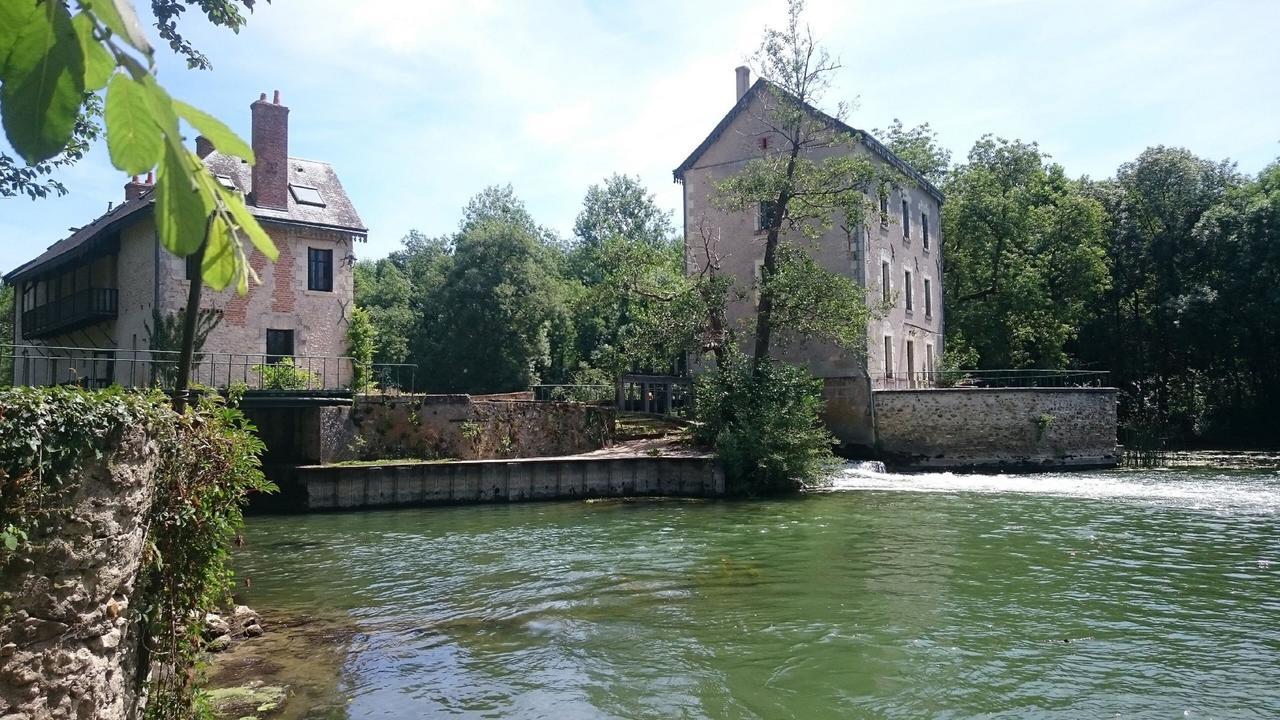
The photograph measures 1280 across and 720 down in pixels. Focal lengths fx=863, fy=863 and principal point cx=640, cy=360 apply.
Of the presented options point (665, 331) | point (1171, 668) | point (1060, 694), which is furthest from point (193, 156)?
point (665, 331)

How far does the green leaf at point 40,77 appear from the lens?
114 centimetres

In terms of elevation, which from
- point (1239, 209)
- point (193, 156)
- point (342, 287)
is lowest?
point (193, 156)

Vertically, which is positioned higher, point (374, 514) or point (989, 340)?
point (989, 340)

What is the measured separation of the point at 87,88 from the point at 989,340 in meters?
41.4

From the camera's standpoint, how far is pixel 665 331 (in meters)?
26.1

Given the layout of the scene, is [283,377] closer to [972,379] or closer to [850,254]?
[850,254]

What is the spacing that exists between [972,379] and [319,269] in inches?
991

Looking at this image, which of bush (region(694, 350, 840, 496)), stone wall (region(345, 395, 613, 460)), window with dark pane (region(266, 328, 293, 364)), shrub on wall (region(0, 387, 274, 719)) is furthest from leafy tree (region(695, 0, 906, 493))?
shrub on wall (region(0, 387, 274, 719))

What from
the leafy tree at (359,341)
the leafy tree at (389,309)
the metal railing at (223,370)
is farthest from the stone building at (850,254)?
the leafy tree at (389,309)

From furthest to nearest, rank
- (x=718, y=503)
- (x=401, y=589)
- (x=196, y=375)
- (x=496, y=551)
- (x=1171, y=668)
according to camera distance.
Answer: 1. (x=196, y=375)
2. (x=718, y=503)
3. (x=496, y=551)
4. (x=401, y=589)
5. (x=1171, y=668)

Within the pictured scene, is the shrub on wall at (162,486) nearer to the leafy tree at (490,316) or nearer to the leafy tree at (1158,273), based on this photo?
the leafy tree at (490,316)

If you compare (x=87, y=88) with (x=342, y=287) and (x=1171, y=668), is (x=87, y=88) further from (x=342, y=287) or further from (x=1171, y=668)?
(x=342, y=287)

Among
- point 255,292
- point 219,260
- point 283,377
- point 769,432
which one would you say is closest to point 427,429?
point 283,377

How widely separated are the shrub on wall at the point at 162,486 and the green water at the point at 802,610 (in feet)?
6.48
